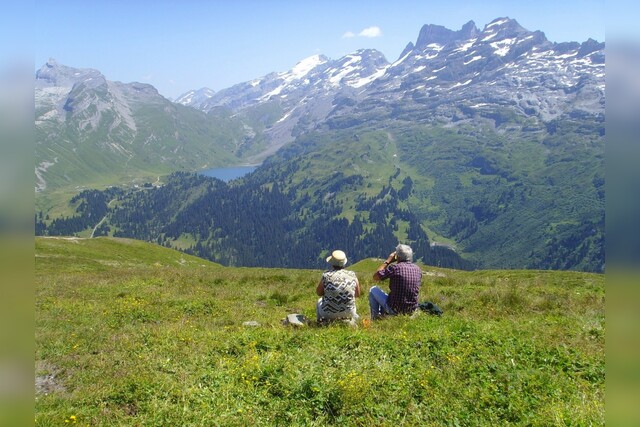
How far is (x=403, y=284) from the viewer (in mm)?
15188

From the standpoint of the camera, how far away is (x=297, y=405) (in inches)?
343

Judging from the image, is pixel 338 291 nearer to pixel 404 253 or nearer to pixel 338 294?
pixel 338 294

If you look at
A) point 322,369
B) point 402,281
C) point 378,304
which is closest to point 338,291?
point 402,281

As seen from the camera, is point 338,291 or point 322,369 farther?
point 338,291

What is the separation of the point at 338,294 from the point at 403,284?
8.25 ft

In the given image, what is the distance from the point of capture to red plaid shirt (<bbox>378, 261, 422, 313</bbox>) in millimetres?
15137

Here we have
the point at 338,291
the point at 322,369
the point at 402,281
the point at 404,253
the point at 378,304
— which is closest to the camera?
the point at 322,369

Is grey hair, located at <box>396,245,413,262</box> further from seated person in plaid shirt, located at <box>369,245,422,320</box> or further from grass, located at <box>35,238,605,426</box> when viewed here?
grass, located at <box>35,238,605,426</box>

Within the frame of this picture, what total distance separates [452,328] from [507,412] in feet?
15.7

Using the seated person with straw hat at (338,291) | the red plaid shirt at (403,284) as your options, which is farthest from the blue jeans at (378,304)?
the seated person with straw hat at (338,291)

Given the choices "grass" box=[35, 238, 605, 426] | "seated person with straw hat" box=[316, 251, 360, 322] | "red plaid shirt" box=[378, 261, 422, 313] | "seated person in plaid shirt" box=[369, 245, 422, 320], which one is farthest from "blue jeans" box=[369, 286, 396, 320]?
"seated person with straw hat" box=[316, 251, 360, 322]
